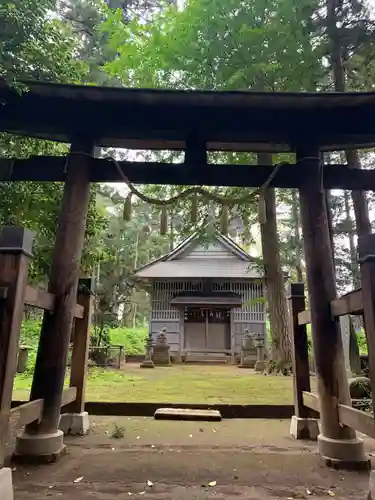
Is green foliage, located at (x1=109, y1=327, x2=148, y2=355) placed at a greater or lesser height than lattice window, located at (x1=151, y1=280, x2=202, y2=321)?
lesser

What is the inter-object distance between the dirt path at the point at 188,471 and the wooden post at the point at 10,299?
69 cm

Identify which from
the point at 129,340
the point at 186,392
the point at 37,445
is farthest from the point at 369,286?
the point at 129,340

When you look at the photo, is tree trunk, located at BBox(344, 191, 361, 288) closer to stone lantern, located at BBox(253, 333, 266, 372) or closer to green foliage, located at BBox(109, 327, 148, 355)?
stone lantern, located at BBox(253, 333, 266, 372)

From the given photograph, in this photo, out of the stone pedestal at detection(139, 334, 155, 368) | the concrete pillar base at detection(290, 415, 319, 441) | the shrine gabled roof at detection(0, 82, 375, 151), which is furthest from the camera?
the stone pedestal at detection(139, 334, 155, 368)

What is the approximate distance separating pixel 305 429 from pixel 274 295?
6684mm

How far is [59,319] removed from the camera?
11.5 ft

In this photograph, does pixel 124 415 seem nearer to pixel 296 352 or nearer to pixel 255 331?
pixel 296 352

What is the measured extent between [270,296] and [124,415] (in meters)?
6.45

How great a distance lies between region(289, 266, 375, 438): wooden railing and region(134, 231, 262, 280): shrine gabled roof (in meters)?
11.2

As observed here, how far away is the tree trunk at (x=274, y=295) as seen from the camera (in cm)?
1028

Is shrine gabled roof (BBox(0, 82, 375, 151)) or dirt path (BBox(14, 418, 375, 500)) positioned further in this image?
shrine gabled roof (BBox(0, 82, 375, 151))

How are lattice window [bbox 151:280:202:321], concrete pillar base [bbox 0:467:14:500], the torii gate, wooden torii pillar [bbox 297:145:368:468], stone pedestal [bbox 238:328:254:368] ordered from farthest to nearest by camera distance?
lattice window [bbox 151:280:202:321] → stone pedestal [bbox 238:328:254:368] → the torii gate → wooden torii pillar [bbox 297:145:368:468] → concrete pillar base [bbox 0:467:14:500]

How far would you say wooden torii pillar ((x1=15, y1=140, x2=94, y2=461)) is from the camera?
3.17 m

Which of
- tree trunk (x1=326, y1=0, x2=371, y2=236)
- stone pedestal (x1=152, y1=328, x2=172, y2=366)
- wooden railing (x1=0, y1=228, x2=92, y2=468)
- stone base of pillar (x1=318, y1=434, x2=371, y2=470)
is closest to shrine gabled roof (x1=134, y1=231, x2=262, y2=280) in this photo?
stone pedestal (x1=152, y1=328, x2=172, y2=366)
